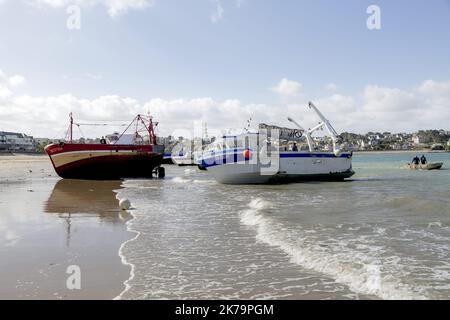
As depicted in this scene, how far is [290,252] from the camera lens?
883 cm

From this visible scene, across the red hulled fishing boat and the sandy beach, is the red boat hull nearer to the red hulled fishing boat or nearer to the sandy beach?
the red hulled fishing boat

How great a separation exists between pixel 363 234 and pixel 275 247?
2.68 meters

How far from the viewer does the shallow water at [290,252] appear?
21.3 feet

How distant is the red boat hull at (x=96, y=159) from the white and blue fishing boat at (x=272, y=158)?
25.2 feet

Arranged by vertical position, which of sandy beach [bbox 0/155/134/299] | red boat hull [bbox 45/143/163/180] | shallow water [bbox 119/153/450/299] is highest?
red boat hull [bbox 45/143/163/180]

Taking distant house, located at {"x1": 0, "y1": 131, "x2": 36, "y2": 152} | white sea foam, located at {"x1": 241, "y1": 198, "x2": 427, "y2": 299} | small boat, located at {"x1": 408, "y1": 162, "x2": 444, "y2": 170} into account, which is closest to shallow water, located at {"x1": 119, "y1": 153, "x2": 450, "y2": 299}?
white sea foam, located at {"x1": 241, "y1": 198, "x2": 427, "y2": 299}

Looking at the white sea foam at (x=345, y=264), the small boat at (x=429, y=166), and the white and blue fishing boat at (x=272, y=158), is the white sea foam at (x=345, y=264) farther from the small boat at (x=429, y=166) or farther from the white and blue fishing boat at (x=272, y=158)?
the small boat at (x=429, y=166)

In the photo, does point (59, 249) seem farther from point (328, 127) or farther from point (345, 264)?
point (328, 127)

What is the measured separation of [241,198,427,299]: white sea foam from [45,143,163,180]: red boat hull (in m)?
23.8

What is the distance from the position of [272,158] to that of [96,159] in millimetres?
13651

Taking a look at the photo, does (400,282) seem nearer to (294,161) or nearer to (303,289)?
(303,289)

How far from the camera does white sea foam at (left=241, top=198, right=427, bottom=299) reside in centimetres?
638

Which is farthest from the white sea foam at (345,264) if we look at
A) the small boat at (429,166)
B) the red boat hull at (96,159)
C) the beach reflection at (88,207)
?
the small boat at (429,166)

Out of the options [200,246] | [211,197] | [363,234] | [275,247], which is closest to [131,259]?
[200,246]
